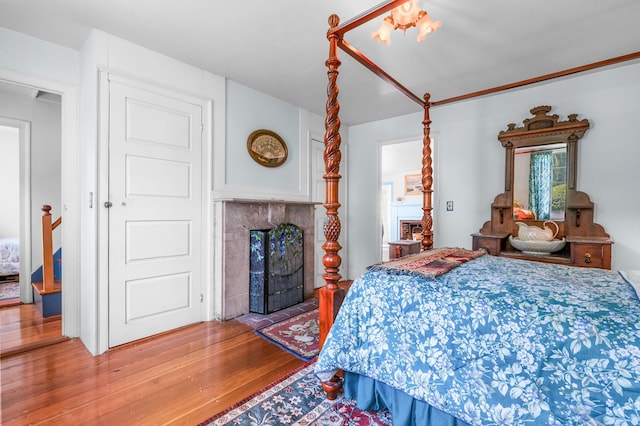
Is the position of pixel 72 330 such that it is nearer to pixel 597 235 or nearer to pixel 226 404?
pixel 226 404

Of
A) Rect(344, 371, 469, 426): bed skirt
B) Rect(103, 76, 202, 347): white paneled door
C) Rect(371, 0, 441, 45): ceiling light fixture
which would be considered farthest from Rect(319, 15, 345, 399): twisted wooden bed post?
Rect(103, 76, 202, 347): white paneled door

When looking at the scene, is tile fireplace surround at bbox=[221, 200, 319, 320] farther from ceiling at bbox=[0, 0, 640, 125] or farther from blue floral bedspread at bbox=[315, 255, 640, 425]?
blue floral bedspread at bbox=[315, 255, 640, 425]

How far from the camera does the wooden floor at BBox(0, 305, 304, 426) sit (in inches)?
64.0

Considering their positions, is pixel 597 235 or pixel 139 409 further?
pixel 597 235

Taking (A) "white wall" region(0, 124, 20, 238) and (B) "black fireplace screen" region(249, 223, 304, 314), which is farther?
(A) "white wall" region(0, 124, 20, 238)

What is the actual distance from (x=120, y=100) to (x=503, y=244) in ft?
12.7

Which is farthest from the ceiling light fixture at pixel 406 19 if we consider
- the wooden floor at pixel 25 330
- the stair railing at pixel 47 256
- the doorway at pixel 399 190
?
the doorway at pixel 399 190

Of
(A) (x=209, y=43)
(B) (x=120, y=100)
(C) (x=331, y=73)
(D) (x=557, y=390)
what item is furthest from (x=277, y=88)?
(D) (x=557, y=390)

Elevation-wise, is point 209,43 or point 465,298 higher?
point 209,43

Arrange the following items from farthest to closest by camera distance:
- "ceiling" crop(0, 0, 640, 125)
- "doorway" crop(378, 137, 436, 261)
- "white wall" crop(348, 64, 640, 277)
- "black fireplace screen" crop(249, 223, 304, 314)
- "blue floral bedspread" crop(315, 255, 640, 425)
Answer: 1. "doorway" crop(378, 137, 436, 261)
2. "black fireplace screen" crop(249, 223, 304, 314)
3. "white wall" crop(348, 64, 640, 277)
4. "ceiling" crop(0, 0, 640, 125)
5. "blue floral bedspread" crop(315, 255, 640, 425)

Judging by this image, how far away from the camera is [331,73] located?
5.49 ft

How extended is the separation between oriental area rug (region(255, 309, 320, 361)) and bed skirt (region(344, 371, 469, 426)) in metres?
0.65

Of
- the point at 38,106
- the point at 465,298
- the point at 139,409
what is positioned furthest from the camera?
the point at 38,106

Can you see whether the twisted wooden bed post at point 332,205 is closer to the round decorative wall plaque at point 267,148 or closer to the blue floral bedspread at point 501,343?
the blue floral bedspread at point 501,343
